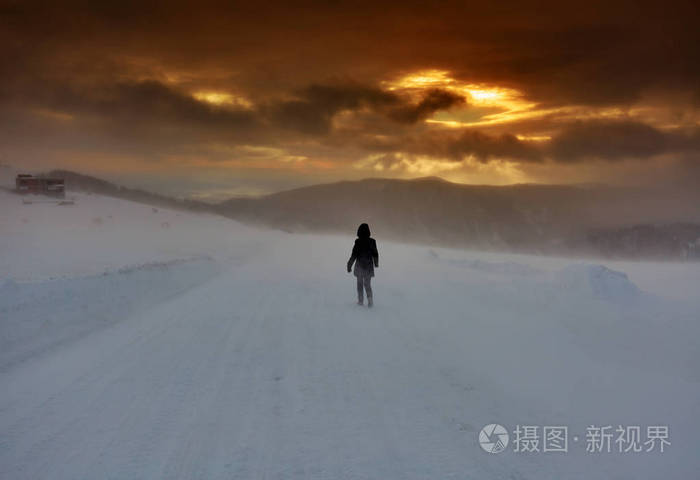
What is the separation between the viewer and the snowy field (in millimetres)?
4926

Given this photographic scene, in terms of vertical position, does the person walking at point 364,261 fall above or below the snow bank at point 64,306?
above

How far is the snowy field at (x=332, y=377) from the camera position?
194 inches

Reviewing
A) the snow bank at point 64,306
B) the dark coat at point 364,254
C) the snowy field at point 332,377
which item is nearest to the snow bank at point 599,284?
the snowy field at point 332,377

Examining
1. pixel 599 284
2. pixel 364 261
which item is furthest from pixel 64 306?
pixel 599 284

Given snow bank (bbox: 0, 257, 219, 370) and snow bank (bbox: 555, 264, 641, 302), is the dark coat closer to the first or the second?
snow bank (bbox: 0, 257, 219, 370)

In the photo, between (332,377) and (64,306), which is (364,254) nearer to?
(332,377)

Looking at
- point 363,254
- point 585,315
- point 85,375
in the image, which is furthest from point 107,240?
point 585,315

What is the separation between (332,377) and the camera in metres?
7.41

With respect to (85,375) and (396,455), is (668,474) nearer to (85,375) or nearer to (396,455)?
(396,455)

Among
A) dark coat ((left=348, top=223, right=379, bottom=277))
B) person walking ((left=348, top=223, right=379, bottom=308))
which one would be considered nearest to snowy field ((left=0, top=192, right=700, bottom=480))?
person walking ((left=348, top=223, right=379, bottom=308))

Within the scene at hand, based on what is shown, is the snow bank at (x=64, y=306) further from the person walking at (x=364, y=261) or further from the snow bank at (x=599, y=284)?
the snow bank at (x=599, y=284)

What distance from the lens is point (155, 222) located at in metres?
59.0

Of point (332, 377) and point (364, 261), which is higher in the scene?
point (364, 261)

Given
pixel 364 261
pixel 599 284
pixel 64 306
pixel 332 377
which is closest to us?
pixel 332 377
